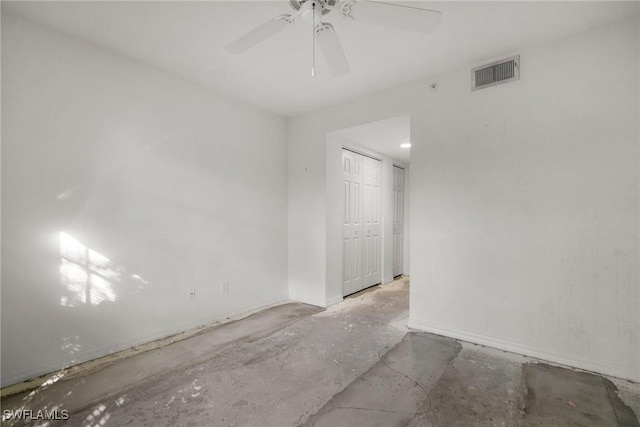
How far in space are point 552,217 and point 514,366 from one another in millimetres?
1182

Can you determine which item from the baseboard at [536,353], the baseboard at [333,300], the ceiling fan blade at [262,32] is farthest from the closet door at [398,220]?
the ceiling fan blade at [262,32]

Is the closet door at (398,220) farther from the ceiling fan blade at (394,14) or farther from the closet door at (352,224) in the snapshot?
the ceiling fan blade at (394,14)

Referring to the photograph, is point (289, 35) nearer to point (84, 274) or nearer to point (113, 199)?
point (113, 199)

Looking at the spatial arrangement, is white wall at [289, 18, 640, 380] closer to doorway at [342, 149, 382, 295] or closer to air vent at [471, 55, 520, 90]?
air vent at [471, 55, 520, 90]

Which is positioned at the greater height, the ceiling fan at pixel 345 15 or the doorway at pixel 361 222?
the ceiling fan at pixel 345 15

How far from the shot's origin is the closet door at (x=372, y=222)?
4.55 m

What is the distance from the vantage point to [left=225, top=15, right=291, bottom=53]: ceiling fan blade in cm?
163

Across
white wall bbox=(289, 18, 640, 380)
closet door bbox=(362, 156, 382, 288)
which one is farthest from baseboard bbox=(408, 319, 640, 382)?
closet door bbox=(362, 156, 382, 288)

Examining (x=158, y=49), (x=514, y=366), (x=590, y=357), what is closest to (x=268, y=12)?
(x=158, y=49)

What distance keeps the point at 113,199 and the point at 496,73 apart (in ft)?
11.2

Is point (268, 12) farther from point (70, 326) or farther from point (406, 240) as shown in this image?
point (406, 240)

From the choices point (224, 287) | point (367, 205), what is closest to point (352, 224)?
point (367, 205)

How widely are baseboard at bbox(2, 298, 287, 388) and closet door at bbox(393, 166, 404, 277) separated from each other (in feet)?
8.29

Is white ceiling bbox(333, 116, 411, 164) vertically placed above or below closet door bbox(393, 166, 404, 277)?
above
